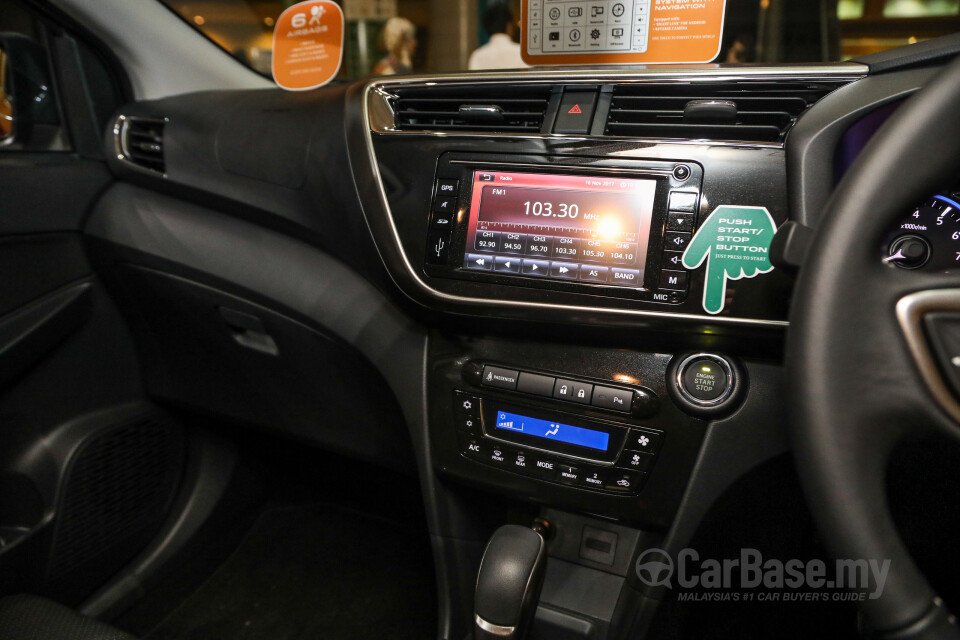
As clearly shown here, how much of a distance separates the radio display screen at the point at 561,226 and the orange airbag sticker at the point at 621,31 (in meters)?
0.20

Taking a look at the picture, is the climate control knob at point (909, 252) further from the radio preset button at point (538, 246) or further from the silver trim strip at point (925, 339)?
the radio preset button at point (538, 246)

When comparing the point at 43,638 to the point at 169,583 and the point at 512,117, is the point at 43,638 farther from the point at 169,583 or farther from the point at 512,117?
the point at 512,117

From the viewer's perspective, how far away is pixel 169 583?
1458 millimetres

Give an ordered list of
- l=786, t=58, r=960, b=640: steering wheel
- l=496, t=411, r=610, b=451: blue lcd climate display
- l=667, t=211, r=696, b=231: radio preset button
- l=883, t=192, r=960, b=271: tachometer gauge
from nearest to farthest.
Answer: l=786, t=58, r=960, b=640: steering wheel < l=883, t=192, r=960, b=271: tachometer gauge < l=667, t=211, r=696, b=231: radio preset button < l=496, t=411, r=610, b=451: blue lcd climate display

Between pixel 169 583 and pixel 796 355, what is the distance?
4.68 feet

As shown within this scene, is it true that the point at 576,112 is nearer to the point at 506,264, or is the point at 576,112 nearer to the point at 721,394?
the point at 506,264

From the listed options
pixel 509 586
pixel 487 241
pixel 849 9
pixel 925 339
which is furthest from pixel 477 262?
pixel 849 9

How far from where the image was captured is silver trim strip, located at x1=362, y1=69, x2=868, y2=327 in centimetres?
73

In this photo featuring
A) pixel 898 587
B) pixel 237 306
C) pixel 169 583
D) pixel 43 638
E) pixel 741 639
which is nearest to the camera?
pixel 898 587

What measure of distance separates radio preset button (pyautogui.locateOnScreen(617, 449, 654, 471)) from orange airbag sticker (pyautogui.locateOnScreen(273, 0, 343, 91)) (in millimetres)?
790

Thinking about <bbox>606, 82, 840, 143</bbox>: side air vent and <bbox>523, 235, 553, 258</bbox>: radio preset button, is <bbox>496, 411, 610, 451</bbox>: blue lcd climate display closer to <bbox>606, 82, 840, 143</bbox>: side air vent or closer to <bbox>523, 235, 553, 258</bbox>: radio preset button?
<bbox>523, 235, 553, 258</bbox>: radio preset button

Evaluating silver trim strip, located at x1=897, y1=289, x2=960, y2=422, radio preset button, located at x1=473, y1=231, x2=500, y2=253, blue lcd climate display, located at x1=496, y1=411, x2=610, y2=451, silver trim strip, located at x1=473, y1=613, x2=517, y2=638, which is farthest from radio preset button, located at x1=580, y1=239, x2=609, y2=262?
silver trim strip, located at x1=473, y1=613, x2=517, y2=638

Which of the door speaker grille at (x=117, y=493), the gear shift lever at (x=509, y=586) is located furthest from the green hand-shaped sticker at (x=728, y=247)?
the door speaker grille at (x=117, y=493)

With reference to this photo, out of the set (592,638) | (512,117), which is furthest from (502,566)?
(512,117)
